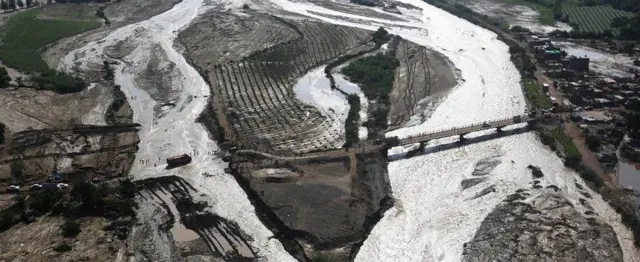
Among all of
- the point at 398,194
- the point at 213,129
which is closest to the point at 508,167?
the point at 398,194

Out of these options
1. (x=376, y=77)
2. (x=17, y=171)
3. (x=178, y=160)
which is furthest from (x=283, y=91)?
(x=17, y=171)

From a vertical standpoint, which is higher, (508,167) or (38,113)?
(38,113)

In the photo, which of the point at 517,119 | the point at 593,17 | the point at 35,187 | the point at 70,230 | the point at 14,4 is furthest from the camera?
the point at 14,4

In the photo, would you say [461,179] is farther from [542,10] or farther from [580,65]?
[542,10]

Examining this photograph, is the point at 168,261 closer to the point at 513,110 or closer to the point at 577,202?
the point at 577,202

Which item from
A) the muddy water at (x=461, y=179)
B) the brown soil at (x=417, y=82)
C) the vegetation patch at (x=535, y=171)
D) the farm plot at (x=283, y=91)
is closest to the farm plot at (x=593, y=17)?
the muddy water at (x=461, y=179)

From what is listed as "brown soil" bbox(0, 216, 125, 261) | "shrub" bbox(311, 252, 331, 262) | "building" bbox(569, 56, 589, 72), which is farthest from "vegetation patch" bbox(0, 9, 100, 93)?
"building" bbox(569, 56, 589, 72)

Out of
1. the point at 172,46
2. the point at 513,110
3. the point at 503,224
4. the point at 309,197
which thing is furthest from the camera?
the point at 172,46
